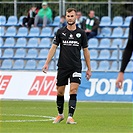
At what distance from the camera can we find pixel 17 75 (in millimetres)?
24359

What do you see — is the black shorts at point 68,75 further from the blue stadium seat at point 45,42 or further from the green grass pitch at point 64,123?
the blue stadium seat at point 45,42

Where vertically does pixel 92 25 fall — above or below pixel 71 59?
below

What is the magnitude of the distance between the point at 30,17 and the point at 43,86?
24.5 ft

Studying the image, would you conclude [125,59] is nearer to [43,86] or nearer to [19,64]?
[43,86]

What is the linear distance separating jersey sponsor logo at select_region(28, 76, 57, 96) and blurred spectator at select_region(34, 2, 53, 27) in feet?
21.2

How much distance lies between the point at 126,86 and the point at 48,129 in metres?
11.7

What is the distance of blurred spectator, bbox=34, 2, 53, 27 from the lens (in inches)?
1171

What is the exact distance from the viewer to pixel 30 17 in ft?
100

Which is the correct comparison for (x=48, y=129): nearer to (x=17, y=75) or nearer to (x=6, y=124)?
(x=6, y=124)

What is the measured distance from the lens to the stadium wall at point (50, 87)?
23328mm

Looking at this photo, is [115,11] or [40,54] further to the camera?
[115,11]

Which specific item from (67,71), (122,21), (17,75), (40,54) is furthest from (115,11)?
(67,71)

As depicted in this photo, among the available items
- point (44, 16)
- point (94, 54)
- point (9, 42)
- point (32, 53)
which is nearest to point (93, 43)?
point (94, 54)

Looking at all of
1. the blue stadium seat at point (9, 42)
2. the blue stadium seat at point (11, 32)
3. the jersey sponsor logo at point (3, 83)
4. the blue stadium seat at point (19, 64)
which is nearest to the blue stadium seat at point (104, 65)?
the blue stadium seat at point (19, 64)
